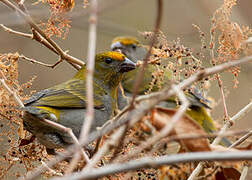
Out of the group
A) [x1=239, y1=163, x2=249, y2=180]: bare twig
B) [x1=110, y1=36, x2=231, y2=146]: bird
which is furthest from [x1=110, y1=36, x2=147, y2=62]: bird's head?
[x1=239, y1=163, x2=249, y2=180]: bare twig

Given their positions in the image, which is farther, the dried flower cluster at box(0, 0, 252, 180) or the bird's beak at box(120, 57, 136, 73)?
the bird's beak at box(120, 57, 136, 73)

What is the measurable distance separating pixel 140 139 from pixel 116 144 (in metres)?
0.19

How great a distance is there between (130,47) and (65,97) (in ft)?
7.44

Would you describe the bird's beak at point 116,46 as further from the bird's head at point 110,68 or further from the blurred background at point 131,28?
the bird's head at point 110,68

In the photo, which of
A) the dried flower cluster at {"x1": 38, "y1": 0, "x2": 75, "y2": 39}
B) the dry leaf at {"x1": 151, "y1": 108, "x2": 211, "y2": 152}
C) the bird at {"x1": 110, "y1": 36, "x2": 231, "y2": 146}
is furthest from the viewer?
the bird at {"x1": 110, "y1": 36, "x2": 231, "y2": 146}

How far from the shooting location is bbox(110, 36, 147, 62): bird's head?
17.8 ft

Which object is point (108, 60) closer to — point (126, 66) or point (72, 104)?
point (126, 66)

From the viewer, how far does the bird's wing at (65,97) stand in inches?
124

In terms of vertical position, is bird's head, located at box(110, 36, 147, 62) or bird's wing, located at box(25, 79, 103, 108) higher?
bird's head, located at box(110, 36, 147, 62)

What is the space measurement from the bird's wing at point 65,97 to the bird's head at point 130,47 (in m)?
1.89

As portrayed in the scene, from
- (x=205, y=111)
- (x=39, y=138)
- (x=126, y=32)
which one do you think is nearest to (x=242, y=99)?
(x=205, y=111)

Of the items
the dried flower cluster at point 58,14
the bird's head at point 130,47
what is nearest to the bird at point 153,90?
the bird's head at point 130,47

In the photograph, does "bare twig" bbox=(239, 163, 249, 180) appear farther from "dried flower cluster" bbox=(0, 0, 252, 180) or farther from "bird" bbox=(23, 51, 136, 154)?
"bird" bbox=(23, 51, 136, 154)

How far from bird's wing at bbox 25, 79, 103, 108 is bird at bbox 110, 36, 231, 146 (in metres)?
0.35
